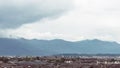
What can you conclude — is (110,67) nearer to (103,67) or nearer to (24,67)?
(103,67)

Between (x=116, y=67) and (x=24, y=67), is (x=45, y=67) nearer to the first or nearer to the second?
(x=24, y=67)

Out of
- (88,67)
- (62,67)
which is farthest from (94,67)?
(62,67)

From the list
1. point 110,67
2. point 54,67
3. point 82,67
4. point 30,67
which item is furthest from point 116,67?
point 30,67

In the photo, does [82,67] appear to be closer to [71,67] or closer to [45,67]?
[71,67]

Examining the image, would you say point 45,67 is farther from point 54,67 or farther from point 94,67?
point 94,67

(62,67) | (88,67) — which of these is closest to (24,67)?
(62,67)

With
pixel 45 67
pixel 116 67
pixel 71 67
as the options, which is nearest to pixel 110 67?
pixel 116 67
